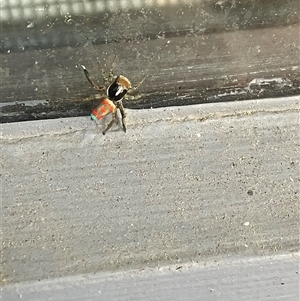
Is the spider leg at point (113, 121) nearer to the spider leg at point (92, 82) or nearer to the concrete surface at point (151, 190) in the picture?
the concrete surface at point (151, 190)

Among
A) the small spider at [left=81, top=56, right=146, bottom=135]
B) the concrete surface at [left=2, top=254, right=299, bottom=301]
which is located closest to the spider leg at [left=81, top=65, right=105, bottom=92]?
the small spider at [left=81, top=56, right=146, bottom=135]

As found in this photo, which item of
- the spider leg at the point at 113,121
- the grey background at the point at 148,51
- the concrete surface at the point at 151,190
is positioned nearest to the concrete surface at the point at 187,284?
the concrete surface at the point at 151,190

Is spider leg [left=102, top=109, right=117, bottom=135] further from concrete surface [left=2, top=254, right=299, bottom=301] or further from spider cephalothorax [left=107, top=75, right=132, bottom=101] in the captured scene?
concrete surface [left=2, top=254, right=299, bottom=301]

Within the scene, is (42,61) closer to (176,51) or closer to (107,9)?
(107,9)

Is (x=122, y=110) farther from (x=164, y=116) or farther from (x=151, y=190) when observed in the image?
(x=151, y=190)

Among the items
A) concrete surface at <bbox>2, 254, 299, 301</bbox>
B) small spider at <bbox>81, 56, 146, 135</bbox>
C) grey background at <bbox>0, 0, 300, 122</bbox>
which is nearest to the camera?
concrete surface at <bbox>2, 254, 299, 301</bbox>

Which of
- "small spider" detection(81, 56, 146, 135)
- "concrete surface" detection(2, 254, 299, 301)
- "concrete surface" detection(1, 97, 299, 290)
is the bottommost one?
"concrete surface" detection(2, 254, 299, 301)

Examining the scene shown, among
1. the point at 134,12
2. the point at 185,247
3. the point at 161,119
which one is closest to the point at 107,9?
the point at 134,12
